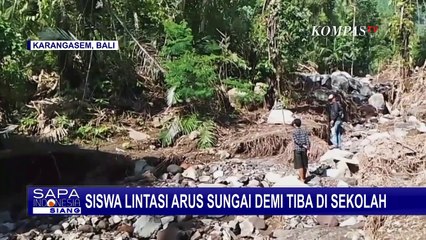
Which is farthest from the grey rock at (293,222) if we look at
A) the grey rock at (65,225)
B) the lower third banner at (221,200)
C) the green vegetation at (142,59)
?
the grey rock at (65,225)

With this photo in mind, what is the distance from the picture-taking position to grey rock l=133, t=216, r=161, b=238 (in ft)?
9.73

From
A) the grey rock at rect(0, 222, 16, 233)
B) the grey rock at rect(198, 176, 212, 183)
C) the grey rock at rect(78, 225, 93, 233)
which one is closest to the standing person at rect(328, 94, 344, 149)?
the grey rock at rect(198, 176, 212, 183)

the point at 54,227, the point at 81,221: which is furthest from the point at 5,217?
the point at 81,221

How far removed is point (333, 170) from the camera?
10.3ft

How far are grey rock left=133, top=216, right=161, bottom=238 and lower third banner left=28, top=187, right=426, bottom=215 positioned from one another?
0.22 m

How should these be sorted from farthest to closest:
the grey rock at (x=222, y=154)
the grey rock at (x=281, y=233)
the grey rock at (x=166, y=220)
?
1. the grey rock at (x=222, y=154)
2. the grey rock at (x=281, y=233)
3. the grey rock at (x=166, y=220)

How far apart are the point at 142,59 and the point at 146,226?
0.75 meters

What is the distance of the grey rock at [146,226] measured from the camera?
2.96 meters

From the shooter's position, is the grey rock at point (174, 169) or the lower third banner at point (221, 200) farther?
the grey rock at point (174, 169)

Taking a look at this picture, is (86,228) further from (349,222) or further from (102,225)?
(349,222)

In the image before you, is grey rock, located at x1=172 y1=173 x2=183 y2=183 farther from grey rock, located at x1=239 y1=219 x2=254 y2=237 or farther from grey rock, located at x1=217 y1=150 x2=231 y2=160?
grey rock, located at x1=239 y1=219 x2=254 y2=237

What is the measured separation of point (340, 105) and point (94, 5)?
123cm

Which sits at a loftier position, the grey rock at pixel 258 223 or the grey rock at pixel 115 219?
the grey rock at pixel 115 219

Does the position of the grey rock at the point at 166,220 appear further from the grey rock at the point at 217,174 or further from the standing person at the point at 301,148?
the standing person at the point at 301,148
